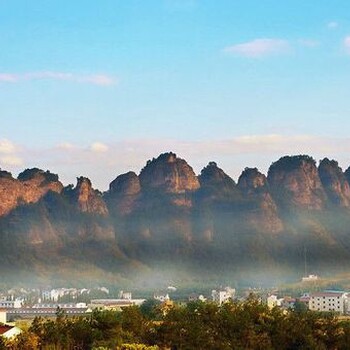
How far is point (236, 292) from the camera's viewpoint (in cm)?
19225

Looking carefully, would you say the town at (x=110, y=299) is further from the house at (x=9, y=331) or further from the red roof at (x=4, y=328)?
the house at (x=9, y=331)

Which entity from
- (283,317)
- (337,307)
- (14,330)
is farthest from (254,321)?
(337,307)

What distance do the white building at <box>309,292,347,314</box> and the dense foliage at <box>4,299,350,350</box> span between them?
92190 mm

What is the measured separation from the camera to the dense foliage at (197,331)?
5012 cm

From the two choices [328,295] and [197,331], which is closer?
[197,331]

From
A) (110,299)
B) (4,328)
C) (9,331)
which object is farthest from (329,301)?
(9,331)

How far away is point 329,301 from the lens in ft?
504

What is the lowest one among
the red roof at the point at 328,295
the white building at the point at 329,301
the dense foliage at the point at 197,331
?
the dense foliage at the point at 197,331

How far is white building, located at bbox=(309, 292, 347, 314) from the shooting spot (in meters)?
150

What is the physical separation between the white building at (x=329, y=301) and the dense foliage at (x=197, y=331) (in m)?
92.2

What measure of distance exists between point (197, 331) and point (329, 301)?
10522cm

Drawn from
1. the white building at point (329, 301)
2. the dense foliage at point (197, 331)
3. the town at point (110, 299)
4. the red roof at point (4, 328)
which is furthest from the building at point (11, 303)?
the dense foliage at point (197, 331)

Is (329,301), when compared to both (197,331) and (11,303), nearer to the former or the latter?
(11,303)

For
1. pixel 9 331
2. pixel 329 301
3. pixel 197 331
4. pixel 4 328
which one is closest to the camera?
pixel 197 331
